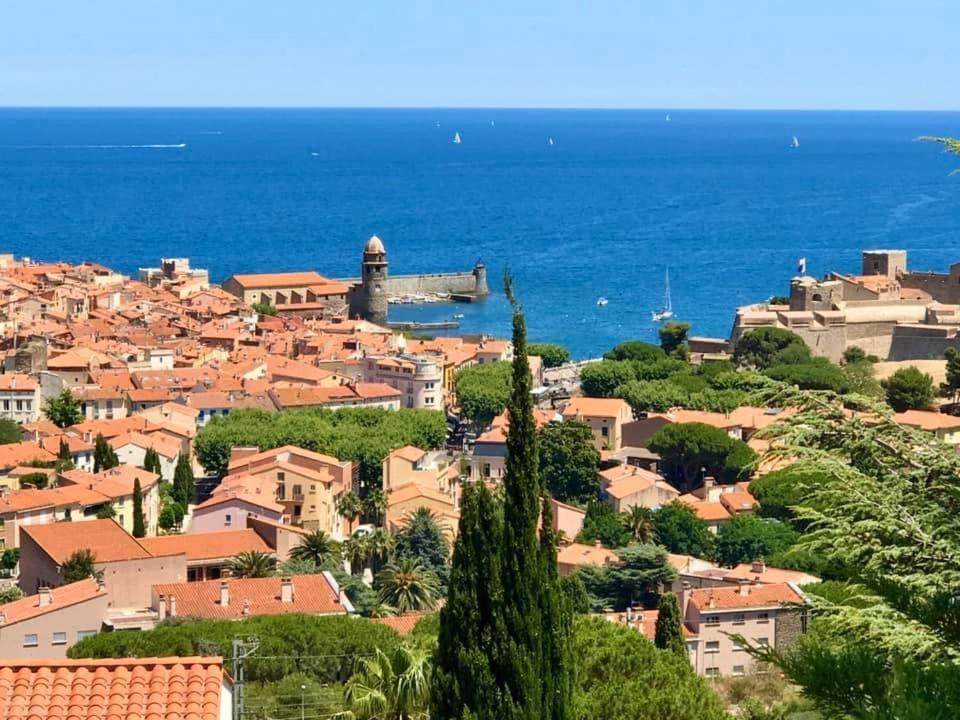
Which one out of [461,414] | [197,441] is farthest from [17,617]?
[461,414]

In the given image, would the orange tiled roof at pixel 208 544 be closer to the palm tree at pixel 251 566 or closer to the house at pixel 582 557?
the palm tree at pixel 251 566

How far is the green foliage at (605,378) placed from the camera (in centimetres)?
3934

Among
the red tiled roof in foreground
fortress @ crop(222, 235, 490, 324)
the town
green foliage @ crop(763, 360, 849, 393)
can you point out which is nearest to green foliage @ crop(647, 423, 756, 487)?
the town

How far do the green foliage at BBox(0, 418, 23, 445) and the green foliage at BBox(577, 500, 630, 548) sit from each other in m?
10.2

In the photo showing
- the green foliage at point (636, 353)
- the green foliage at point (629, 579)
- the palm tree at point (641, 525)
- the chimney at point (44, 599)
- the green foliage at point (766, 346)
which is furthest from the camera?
the green foliage at point (636, 353)

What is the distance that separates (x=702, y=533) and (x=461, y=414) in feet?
38.1

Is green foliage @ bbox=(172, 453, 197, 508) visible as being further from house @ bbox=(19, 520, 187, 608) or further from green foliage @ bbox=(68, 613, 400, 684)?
green foliage @ bbox=(68, 613, 400, 684)

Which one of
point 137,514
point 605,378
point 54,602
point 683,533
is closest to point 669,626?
point 54,602

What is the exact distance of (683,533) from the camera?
27.0m

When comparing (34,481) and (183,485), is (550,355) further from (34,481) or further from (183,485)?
(34,481)

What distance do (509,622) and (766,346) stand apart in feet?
110

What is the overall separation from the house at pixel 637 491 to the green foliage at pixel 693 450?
1693 millimetres

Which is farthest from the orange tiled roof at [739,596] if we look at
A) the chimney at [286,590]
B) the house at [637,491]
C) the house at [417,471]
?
the house at [417,471]

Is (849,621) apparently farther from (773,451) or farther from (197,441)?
(197,441)
